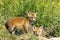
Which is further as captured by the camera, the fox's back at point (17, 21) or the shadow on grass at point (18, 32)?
the shadow on grass at point (18, 32)

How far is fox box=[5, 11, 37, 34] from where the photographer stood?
1109 cm

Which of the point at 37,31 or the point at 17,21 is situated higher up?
the point at 17,21

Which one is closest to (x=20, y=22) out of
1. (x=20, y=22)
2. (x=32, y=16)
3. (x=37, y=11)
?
(x=20, y=22)

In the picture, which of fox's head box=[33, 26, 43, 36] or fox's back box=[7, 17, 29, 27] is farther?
fox's head box=[33, 26, 43, 36]

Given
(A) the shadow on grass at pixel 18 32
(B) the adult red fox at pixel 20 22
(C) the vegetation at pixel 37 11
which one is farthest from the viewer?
(C) the vegetation at pixel 37 11

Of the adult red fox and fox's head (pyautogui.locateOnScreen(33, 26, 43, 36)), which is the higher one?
the adult red fox

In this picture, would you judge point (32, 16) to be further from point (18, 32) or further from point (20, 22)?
point (18, 32)

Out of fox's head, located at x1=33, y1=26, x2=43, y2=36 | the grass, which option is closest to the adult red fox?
the grass

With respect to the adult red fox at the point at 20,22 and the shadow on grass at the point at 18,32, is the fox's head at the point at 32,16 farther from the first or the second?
the shadow on grass at the point at 18,32

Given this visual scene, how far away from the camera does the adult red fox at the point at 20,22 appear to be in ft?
36.3

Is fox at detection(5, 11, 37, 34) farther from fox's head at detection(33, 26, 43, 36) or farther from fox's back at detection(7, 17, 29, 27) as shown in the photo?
fox's head at detection(33, 26, 43, 36)

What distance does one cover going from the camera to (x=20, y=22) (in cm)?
1145

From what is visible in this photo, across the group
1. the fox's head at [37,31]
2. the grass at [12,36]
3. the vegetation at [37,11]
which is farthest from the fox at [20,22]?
the vegetation at [37,11]

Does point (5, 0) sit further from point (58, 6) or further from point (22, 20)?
point (58, 6)
